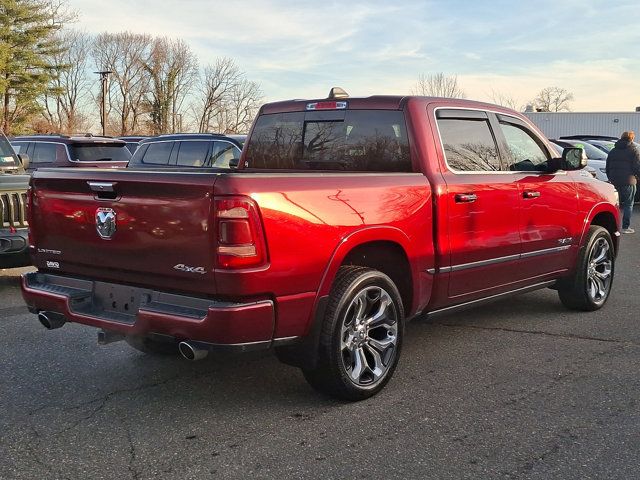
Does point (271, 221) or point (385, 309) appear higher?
point (271, 221)

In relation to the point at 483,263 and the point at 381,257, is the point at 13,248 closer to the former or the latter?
the point at 381,257

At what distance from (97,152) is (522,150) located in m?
8.95

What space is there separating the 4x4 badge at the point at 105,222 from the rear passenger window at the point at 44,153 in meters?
9.13

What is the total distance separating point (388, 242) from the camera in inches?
167

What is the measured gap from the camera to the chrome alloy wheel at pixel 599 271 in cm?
628

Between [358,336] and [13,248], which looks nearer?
[358,336]

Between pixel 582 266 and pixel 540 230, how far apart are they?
3.01 ft

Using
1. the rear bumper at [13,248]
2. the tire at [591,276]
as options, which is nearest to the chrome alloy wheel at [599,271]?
the tire at [591,276]

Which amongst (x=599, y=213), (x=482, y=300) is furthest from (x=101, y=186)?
(x=599, y=213)

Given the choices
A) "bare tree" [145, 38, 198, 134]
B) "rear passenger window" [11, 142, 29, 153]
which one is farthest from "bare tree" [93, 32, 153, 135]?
"rear passenger window" [11, 142, 29, 153]

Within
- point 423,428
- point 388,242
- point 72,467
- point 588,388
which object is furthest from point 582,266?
point 72,467

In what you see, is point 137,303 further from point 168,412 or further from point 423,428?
point 423,428

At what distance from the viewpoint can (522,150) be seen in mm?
5613

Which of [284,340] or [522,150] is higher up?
[522,150]
